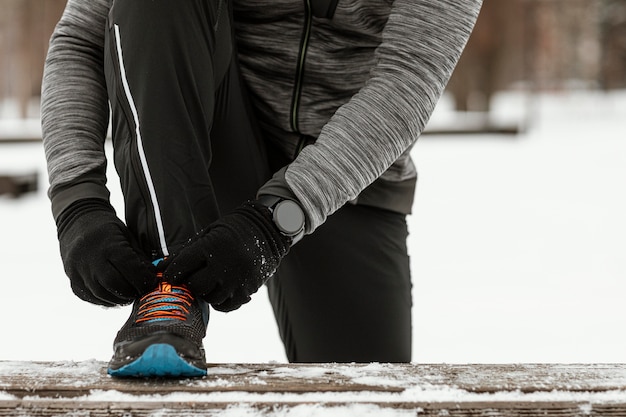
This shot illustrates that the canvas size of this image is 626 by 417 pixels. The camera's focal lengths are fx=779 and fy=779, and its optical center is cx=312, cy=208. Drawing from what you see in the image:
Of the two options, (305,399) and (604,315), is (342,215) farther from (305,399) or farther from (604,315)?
(604,315)

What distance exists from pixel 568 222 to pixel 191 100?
3721 mm

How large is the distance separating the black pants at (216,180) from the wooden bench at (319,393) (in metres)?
0.21

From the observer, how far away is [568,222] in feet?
14.6

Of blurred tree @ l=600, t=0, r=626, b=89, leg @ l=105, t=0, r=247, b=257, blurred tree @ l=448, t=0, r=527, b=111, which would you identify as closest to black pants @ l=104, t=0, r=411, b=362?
leg @ l=105, t=0, r=247, b=257

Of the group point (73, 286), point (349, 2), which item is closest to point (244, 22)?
point (349, 2)

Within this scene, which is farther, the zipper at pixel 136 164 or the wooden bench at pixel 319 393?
the zipper at pixel 136 164

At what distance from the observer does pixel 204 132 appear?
3.69 feet

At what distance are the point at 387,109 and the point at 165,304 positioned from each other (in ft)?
1.27

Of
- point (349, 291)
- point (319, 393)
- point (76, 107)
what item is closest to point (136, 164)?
point (76, 107)

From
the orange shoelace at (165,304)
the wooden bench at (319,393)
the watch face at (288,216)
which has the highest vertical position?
the watch face at (288,216)

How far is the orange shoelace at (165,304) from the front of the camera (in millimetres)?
941

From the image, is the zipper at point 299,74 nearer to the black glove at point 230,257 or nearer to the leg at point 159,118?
the leg at point 159,118

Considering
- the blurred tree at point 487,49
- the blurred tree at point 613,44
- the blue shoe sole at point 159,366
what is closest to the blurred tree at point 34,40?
the blurred tree at point 487,49

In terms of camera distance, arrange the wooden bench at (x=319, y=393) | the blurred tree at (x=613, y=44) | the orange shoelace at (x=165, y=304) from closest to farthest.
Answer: the wooden bench at (x=319, y=393) < the orange shoelace at (x=165, y=304) < the blurred tree at (x=613, y=44)
